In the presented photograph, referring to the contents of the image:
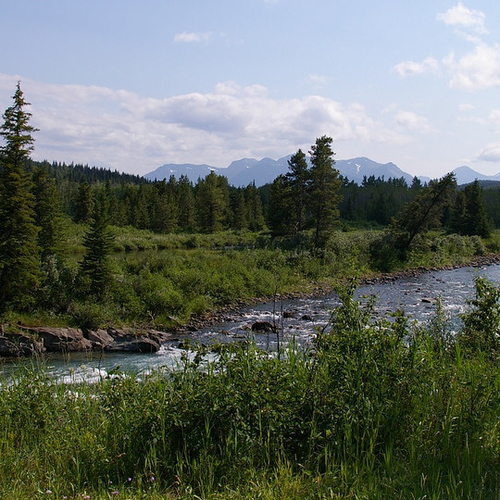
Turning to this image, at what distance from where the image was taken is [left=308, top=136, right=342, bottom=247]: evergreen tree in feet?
150

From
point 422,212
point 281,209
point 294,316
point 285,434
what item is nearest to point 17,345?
point 294,316

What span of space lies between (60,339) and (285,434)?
17776mm

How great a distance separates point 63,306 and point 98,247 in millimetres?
4359

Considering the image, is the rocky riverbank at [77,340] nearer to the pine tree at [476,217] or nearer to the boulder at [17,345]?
the boulder at [17,345]

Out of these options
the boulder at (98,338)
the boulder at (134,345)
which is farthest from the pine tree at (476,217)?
the boulder at (98,338)

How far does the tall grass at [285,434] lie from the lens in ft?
12.5

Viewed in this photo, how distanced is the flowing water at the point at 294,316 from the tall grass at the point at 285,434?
25.7ft

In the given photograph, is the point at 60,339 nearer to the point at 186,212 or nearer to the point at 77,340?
the point at 77,340

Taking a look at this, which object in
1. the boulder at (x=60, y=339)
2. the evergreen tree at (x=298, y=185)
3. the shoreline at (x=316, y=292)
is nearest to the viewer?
the boulder at (x=60, y=339)

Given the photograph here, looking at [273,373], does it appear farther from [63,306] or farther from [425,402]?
[63,306]

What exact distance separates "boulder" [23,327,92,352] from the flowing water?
855 mm

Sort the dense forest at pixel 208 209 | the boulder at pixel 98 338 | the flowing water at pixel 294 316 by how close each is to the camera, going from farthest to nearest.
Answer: the dense forest at pixel 208 209, the boulder at pixel 98 338, the flowing water at pixel 294 316

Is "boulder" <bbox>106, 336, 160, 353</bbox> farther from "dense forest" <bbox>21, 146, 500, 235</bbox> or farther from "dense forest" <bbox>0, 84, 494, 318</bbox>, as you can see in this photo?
"dense forest" <bbox>21, 146, 500, 235</bbox>

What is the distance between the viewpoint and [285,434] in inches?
176
